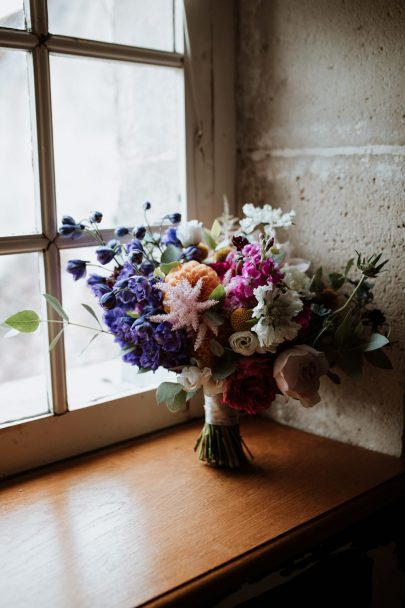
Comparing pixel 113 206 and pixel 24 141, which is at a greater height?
pixel 24 141

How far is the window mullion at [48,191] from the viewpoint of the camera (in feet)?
3.85

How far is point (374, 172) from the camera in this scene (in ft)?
4.23

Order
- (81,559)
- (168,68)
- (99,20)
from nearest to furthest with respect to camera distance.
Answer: (81,559) → (99,20) → (168,68)

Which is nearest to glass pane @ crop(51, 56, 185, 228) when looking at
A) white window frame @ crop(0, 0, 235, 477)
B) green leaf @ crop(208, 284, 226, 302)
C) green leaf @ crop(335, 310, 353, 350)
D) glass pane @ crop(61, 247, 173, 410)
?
white window frame @ crop(0, 0, 235, 477)

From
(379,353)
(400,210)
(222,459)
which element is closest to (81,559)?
(222,459)

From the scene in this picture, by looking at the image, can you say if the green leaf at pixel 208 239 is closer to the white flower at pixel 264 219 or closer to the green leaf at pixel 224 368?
the white flower at pixel 264 219

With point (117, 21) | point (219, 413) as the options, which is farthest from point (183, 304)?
point (117, 21)

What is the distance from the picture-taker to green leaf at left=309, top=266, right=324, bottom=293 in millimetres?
1282

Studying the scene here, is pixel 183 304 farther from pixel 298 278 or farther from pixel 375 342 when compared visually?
pixel 375 342

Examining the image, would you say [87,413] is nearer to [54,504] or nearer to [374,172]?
[54,504]

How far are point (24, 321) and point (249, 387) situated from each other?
411mm

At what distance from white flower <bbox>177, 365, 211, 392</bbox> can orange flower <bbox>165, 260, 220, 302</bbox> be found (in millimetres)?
123

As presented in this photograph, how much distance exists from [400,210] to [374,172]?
0.30 ft

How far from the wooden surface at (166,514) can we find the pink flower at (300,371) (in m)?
0.19
